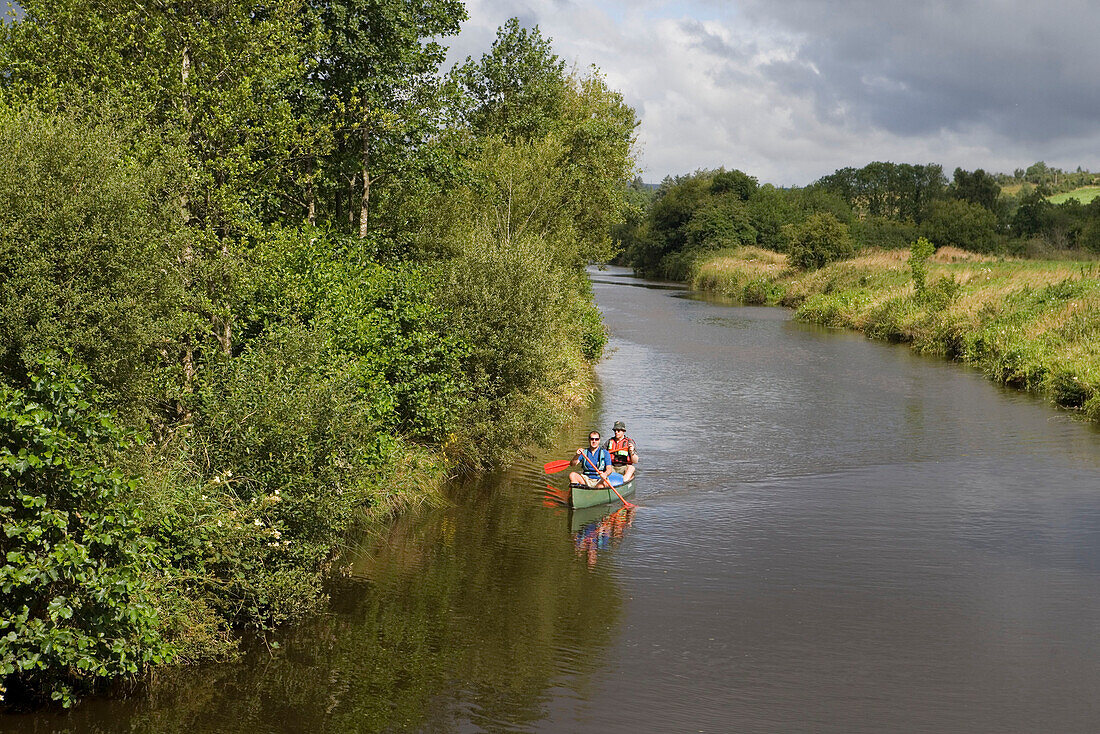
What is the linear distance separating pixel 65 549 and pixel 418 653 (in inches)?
183

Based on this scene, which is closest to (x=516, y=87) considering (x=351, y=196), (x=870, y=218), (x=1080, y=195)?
(x=351, y=196)

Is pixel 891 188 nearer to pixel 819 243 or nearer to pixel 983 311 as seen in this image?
pixel 819 243

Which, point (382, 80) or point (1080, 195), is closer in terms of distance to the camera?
point (382, 80)

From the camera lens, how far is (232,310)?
52.3ft

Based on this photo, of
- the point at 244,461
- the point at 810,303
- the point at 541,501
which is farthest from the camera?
the point at 810,303

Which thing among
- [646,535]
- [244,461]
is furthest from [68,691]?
[646,535]

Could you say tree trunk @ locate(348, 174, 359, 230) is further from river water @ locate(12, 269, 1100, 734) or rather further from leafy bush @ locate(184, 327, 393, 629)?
leafy bush @ locate(184, 327, 393, 629)

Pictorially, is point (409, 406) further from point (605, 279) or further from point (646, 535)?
point (605, 279)

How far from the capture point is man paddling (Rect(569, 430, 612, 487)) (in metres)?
18.7

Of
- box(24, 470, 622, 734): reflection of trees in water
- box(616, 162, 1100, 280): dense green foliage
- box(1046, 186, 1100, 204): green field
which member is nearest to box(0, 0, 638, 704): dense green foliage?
box(24, 470, 622, 734): reflection of trees in water

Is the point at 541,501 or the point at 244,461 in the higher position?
the point at 244,461

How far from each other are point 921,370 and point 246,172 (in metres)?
27.5

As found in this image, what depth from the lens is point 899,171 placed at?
407 ft

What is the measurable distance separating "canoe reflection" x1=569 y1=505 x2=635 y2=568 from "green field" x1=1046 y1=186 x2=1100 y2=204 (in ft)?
340
